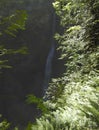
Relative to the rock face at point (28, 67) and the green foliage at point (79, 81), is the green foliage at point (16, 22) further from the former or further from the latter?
the rock face at point (28, 67)

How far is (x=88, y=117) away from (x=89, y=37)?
3.72 m

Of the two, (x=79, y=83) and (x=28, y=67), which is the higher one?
(x=28, y=67)

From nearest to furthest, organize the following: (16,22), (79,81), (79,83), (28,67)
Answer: (16,22), (79,83), (79,81), (28,67)

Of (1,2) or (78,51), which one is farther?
(78,51)

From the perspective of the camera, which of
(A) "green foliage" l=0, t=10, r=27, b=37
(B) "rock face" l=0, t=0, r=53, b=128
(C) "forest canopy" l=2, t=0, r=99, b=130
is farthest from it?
(B) "rock face" l=0, t=0, r=53, b=128

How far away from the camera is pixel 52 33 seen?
2794cm

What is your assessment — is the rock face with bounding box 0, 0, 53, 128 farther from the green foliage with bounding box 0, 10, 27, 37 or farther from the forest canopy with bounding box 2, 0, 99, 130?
the green foliage with bounding box 0, 10, 27, 37

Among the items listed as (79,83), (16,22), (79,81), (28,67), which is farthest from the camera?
(28,67)

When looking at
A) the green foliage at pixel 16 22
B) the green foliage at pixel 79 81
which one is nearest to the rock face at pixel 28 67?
the green foliage at pixel 79 81

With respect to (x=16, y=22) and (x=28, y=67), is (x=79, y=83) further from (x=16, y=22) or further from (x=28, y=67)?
(x=28, y=67)

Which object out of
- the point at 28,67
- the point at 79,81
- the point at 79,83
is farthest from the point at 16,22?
the point at 28,67

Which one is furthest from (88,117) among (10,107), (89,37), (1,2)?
(10,107)

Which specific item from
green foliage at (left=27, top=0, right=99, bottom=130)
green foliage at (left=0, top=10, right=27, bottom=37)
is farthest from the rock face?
green foliage at (left=0, top=10, right=27, bottom=37)

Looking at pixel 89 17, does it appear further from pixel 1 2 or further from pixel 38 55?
pixel 38 55
